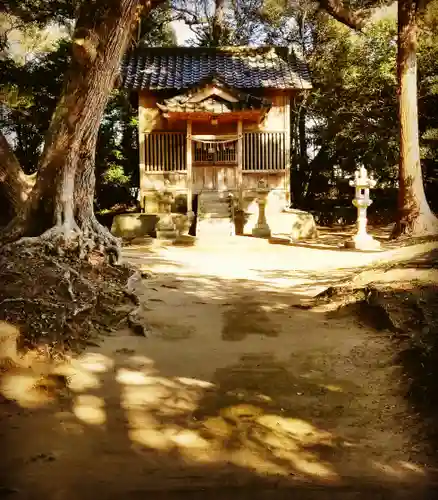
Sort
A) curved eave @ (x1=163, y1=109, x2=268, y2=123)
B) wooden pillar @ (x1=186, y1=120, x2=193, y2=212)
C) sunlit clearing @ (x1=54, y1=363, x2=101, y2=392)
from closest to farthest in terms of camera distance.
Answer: sunlit clearing @ (x1=54, y1=363, x2=101, y2=392) < curved eave @ (x1=163, y1=109, x2=268, y2=123) < wooden pillar @ (x1=186, y1=120, x2=193, y2=212)

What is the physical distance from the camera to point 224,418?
408cm

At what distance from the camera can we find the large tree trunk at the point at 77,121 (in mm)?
7457

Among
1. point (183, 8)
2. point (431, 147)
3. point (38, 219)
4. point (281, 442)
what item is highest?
point (183, 8)

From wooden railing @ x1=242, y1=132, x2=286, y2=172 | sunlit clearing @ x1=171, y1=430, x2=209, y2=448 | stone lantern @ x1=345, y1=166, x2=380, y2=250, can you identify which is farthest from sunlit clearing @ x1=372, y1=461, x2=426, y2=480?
wooden railing @ x1=242, y1=132, x2=286, y2=172

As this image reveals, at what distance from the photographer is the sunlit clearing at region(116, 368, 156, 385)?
4734mm

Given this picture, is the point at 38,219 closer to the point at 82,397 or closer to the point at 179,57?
the point at 82,397

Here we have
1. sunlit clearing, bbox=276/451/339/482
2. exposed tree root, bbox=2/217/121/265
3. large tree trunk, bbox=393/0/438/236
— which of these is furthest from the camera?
large tree trunk, bbox=393/0/438/236

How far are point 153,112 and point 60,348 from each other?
1371 cm

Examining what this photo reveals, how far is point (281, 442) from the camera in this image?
3715 millimetres

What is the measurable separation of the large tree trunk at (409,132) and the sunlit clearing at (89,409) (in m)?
10.9

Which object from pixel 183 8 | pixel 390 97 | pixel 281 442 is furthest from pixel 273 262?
pixel 183 8

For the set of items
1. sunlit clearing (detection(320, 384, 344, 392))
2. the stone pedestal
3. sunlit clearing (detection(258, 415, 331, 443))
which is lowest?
sunlit clearing (detection(258, 415, 331, 443))

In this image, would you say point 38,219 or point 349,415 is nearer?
point 349,415

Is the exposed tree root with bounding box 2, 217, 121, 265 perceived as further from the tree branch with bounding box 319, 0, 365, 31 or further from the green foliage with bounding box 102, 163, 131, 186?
the green foliage with bounding box 102, 163, 131, 186
